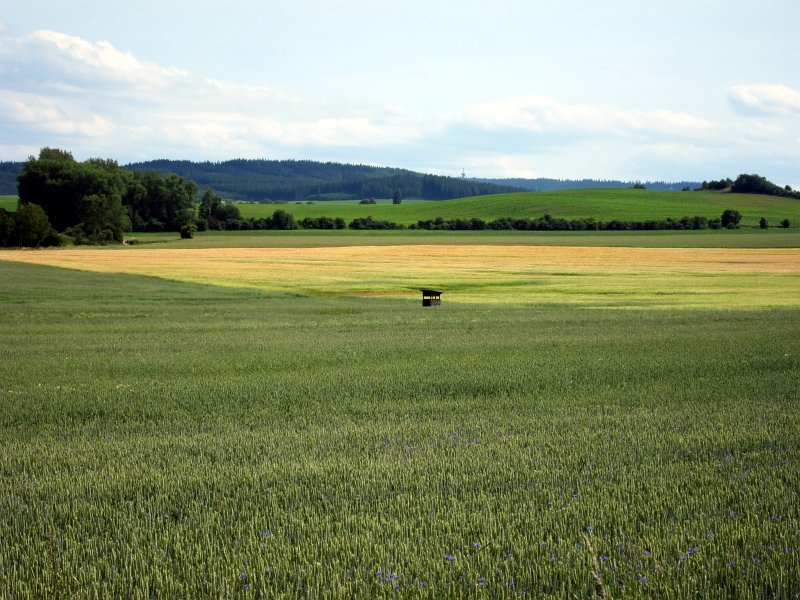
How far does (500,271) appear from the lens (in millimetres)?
68812

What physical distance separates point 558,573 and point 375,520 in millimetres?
1818

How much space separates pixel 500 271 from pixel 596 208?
103 meters

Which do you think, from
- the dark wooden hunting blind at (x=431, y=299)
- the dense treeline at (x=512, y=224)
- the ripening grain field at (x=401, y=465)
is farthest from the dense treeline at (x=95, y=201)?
the ripening grain field at (x=401, y=465)

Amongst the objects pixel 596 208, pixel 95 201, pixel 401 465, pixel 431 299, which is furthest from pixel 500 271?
pixel 596 208

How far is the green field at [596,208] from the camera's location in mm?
154750

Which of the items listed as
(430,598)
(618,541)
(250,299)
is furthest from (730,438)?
(250,299)

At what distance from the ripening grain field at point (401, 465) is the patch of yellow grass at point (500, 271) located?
23.1 m

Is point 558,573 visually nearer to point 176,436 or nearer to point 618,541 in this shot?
point 618,541

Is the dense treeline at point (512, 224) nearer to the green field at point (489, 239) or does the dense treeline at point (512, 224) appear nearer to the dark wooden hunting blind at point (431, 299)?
the green field at point (489, 239)

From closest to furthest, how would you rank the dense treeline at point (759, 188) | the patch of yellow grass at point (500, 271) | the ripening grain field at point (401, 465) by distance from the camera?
the ripening grain field at point (401, 465) < the patch of yellow grass at point (500, 271) < the dense treeline at point (759, 188)

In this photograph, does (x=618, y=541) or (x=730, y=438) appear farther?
(x=730, y=438)

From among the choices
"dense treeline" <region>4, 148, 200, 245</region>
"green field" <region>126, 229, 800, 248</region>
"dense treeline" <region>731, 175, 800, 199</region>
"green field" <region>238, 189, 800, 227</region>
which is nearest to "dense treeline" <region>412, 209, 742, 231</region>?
"green field" <region>238, 189, 800, 227</region>

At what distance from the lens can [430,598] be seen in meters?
5.95

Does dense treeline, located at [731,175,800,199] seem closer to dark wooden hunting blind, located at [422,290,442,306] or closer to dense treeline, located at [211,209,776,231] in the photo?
dense treeline, located at [211,209,776,231]
